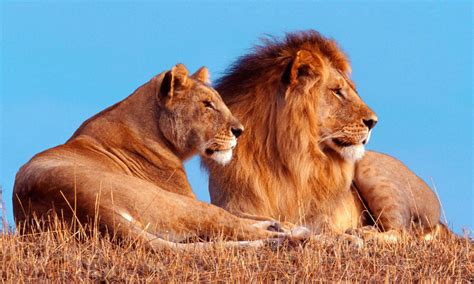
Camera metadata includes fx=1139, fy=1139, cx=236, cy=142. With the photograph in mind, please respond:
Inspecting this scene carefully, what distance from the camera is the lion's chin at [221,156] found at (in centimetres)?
729

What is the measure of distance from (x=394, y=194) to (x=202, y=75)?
68.3 inches

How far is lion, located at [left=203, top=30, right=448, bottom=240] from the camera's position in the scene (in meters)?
7.82

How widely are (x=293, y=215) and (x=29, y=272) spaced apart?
261 centimetres

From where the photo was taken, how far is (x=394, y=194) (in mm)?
8367

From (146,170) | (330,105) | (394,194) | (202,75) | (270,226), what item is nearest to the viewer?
(270,226)

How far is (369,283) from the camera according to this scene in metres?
5.80

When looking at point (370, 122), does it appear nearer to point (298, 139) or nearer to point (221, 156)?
point (298, 139)

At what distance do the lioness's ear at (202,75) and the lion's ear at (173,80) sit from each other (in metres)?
0.44

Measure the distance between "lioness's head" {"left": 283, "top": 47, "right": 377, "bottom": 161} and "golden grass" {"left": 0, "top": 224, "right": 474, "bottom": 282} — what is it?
1433mm

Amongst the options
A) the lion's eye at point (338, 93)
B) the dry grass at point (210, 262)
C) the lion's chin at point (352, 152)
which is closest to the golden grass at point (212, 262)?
the dry grass at point (210, 262)

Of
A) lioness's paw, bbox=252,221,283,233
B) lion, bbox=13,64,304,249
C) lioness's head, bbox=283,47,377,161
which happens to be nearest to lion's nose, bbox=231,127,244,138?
lion, bbox=13,64,304,249

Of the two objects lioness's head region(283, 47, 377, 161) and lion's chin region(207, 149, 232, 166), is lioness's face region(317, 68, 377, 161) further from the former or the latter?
lion's chin region(207, 149, 232, 166)

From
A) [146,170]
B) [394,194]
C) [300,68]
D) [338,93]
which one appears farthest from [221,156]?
[394,194]

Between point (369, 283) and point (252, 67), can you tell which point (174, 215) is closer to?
point (369, 283)
